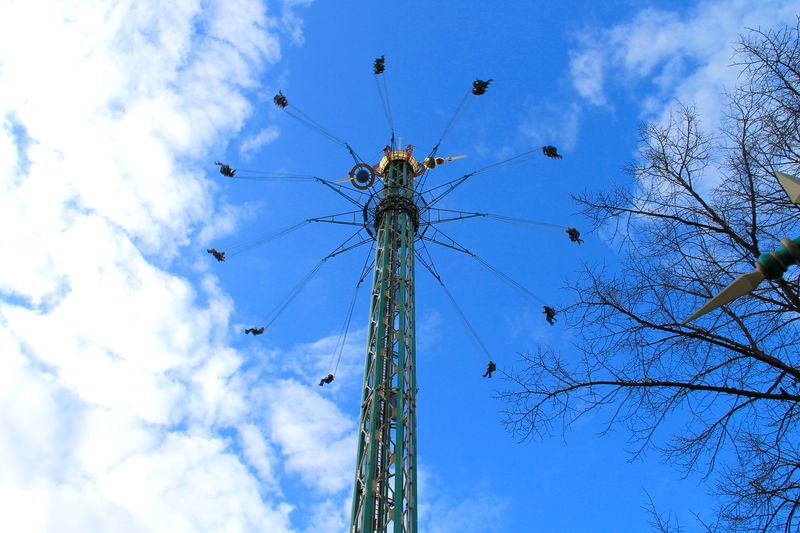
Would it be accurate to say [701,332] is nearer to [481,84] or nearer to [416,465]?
[416,465]

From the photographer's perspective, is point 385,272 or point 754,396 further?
point 385,272

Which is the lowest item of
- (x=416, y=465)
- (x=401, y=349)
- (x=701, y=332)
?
(x=701, y=332)

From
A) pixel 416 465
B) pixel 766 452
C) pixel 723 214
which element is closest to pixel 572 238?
pixel 416 465

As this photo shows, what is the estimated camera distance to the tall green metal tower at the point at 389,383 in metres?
13.7

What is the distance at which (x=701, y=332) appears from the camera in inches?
275

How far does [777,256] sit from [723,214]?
14.0 ft

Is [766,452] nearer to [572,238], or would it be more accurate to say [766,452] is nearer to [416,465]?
[416,465]

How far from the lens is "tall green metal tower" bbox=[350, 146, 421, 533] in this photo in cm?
1370

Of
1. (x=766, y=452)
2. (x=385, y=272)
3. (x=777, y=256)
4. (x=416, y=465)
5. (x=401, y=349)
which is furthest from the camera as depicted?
(x=385, y=272)

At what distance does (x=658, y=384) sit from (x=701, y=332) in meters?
0.73

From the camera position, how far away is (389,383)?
1572 cm

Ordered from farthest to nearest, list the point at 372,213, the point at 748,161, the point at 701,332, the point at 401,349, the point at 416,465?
the point at 372,213, the point at 401,349, the point at 416,465, the point at 748,161, the point at 701,332

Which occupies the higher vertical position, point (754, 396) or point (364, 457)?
point (364, 457)

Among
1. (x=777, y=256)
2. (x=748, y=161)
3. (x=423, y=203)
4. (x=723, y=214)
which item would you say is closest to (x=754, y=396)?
(x=723, y=214)
